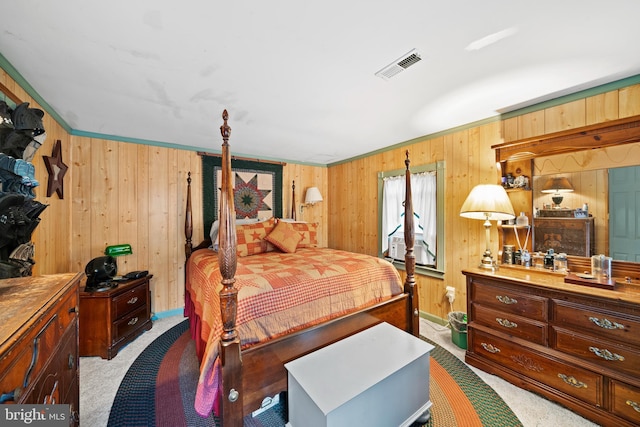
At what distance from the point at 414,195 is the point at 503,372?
201 cm

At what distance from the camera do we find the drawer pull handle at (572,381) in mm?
1604

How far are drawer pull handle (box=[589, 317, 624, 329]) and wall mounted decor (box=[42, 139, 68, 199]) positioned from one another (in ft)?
14.5

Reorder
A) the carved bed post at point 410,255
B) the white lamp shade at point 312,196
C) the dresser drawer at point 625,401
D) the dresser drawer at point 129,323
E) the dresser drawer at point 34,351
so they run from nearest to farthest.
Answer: the dresser drawer at point 34,351 < the dresser drawer at point 625,401 < the carved bed post at point 410,255 < the dresser drawer at point 129,323 < the white lamp shade at point 312,196

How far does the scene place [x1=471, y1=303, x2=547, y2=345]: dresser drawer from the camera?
1789 millimetres

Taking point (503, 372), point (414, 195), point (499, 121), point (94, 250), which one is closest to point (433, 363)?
point (503, 372)

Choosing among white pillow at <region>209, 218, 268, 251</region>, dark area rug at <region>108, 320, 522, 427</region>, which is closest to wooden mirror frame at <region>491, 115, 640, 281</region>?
dark area rug at <region>108, 320, 522, 427</region>

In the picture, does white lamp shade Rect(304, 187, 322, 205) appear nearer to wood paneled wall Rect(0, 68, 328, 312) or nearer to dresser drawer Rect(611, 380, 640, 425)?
wood paneled wall Rect(0, 68, 328, 312)

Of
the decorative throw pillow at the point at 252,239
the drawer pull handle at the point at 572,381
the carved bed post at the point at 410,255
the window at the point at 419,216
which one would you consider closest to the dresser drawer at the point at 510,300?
the drawer pull handle at the point at 572,381

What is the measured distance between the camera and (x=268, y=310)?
155 cm

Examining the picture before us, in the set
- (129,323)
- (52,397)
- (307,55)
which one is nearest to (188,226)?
(129,323)

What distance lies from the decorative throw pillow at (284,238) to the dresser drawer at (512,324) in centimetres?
198

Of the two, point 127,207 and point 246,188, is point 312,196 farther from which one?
point 127,207

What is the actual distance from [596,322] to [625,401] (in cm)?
44

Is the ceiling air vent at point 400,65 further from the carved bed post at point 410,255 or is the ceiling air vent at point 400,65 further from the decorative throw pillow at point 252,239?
the decorative throw pillow at point 252,239
